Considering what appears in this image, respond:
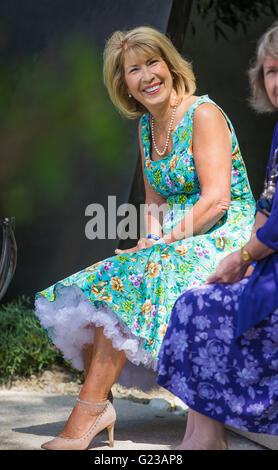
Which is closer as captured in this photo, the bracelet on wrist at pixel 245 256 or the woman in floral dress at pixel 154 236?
the bracelet on wrist at pixel 245 256

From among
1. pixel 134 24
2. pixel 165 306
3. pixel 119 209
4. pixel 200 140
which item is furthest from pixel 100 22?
pixel 165 306

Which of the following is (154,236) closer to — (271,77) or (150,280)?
(150,280)

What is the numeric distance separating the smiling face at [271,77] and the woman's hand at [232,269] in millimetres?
485

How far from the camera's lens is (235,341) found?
6.27 feet

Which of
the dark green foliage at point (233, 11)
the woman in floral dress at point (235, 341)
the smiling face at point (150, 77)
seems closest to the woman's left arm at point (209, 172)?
the smiling face at point (150, 77)

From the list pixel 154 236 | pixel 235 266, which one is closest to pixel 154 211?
pixel 154 236

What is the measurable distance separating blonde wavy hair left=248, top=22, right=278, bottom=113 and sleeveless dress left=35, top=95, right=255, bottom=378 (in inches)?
27.1

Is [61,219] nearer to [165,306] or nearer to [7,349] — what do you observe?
[7,349]

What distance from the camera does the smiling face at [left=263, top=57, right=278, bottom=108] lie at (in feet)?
6.60

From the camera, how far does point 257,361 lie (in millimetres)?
1896

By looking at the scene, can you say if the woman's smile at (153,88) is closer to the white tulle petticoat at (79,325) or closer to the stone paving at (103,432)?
the white tulle petticoat at (79,325)

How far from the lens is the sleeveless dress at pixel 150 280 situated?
8.25ft

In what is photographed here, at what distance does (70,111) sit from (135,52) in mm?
1523

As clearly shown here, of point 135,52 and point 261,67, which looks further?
point 135,52
